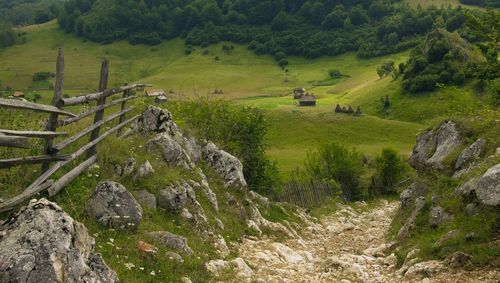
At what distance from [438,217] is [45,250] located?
→ 36.1 feet

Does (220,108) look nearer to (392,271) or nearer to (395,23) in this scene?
(392,271)

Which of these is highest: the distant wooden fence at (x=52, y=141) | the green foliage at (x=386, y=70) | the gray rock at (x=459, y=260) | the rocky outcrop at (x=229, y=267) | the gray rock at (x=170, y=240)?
the distant wooden fence at (x=52, y=141)

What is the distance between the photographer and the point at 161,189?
42.6ft

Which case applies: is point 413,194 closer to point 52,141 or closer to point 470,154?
point 470,154

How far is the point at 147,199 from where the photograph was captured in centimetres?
1236

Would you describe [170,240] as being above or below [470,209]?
below

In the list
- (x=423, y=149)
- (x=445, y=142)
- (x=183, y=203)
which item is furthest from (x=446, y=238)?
(x=423, y=149)

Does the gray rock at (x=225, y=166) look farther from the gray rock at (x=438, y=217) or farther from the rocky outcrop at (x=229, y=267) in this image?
the gray rock at (x=438, y=217)

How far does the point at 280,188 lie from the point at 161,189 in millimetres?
17886

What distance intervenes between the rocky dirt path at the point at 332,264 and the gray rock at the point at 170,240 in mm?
1583

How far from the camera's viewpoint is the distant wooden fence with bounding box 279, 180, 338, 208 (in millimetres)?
29734

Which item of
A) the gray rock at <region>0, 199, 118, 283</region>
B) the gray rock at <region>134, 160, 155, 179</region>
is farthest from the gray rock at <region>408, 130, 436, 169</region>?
the gray rock at <region>0, 199, 118, 283</region>

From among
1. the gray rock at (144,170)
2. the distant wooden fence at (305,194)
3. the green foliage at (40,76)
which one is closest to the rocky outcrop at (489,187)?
the gray rock at (144,170)

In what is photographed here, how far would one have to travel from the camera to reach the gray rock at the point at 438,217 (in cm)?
1327
